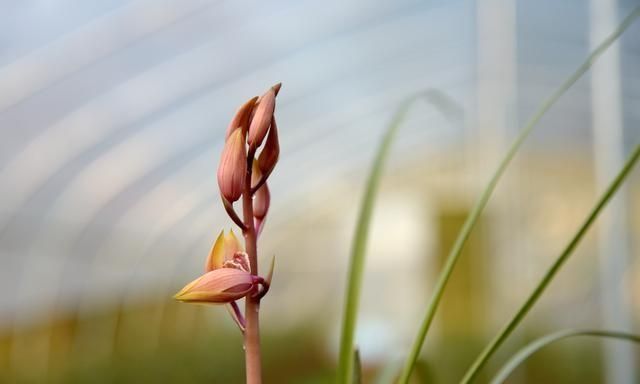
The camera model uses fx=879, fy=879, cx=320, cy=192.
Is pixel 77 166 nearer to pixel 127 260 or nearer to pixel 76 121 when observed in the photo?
pixel 76 121

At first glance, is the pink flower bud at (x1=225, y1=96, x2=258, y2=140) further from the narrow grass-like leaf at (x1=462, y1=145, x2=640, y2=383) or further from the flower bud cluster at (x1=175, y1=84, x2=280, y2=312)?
the narrow grass-like leaf at (x1=462, y1=145, x2=640, y2=383)

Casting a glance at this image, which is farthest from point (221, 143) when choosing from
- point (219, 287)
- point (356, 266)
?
point (219, 287)

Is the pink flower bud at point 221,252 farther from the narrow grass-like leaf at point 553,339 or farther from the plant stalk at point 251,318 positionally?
the narrow grass-like leaf at point 553,339

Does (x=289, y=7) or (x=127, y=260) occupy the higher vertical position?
(x=289, y=7)

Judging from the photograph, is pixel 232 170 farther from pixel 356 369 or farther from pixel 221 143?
pixel 221 143

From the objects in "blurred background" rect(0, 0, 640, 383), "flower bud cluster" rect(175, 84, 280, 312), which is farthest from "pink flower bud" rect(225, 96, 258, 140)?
"blurred background" rect(0, 0, 640, 383)

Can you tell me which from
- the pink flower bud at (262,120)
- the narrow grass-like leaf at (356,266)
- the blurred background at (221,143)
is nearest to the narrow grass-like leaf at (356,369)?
the narrow grass-like leaf at (356,266)

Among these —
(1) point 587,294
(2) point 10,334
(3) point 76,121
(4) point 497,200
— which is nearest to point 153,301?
(2) point 10,334
